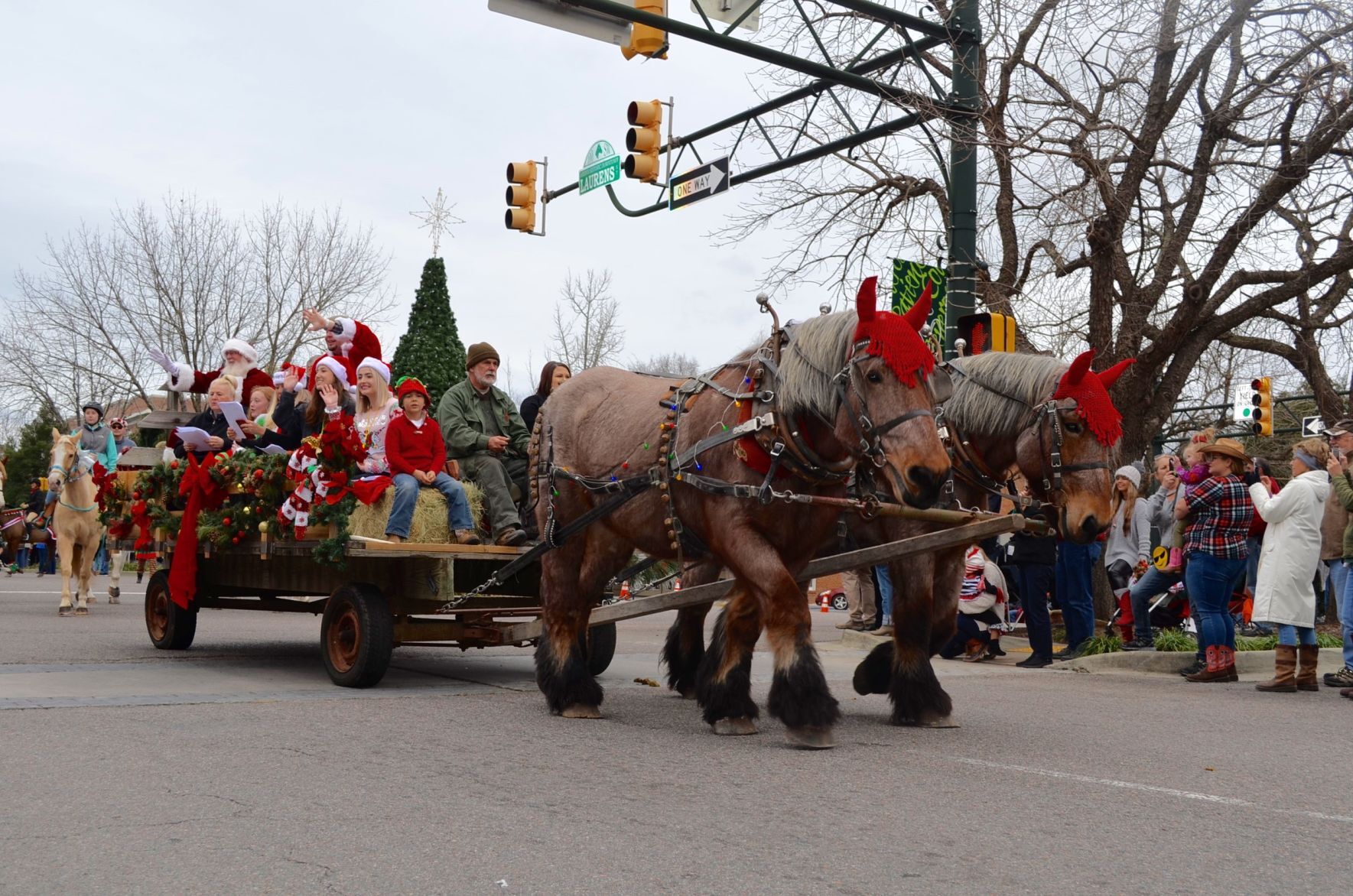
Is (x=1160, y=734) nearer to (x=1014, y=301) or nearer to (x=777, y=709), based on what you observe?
(x=777, y=709)

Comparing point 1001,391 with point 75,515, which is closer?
point 1001,391

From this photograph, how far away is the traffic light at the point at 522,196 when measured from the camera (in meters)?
16.3

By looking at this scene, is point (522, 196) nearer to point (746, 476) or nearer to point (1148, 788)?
point (746, 476)

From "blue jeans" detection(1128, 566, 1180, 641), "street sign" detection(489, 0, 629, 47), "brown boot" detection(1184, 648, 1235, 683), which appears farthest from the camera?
"blue jeans" detection(1128, 566, 1180, 641)

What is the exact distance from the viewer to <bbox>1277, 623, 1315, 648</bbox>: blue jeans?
9.60 metres

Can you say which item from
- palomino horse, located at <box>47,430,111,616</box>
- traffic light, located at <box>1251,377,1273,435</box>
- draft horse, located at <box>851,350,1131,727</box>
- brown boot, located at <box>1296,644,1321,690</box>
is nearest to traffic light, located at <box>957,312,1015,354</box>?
draft horse, located at <box>851,350,1131,727</box>

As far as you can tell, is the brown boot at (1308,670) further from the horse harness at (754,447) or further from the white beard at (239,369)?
the white beard at (239,369)

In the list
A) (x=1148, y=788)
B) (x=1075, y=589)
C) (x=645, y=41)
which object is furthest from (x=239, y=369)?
(x=1148, y=788)

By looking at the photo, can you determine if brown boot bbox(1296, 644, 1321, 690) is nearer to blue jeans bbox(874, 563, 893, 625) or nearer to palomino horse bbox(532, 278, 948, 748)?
blue jeans bbox(874, 563, 893, 625)

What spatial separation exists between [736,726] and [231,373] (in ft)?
20.3

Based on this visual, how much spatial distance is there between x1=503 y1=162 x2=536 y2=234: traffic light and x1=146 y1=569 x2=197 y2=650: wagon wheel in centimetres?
773

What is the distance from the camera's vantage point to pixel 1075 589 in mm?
11336

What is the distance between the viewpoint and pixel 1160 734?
687cm

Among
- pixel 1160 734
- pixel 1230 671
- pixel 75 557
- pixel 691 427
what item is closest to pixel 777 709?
pixel 691 427
